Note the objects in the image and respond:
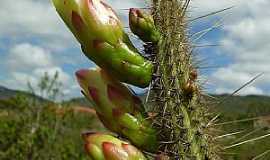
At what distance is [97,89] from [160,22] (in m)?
0.37

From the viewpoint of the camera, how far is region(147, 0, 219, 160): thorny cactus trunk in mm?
2172

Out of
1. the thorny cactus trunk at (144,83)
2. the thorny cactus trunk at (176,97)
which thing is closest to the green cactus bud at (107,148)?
the thorny cactus trunk at (144,83)

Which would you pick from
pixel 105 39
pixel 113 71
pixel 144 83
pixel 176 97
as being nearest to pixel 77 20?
pixel 105 39

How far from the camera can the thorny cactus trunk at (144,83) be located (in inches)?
85.1

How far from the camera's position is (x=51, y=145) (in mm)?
32688

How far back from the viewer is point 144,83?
2.29 m

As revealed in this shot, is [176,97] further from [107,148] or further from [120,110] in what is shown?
[107,148]

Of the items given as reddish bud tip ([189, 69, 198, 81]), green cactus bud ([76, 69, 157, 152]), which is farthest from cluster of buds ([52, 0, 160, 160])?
reddish bud tip ([189, 69, 198, 81])

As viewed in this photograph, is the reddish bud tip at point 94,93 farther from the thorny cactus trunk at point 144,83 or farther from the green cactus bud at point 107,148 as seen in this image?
the green cactus bud at point 107,148

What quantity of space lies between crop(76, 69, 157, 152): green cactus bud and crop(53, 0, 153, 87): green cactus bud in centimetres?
6

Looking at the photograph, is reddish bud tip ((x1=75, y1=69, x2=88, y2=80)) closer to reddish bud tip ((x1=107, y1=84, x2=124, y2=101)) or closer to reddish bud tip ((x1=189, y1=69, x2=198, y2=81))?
reddish bud tip ((x1=107, y1=84, x2=124, y2=101))

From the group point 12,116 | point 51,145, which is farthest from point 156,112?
point 12,116

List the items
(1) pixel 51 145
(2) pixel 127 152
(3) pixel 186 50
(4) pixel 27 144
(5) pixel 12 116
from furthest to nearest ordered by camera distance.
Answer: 1. (5) pixel 12 116
2. (1) pixel 51 145
3. (4) pixel 27 144
4. (3) pixel 186 50
5. (2) pixel 127 152

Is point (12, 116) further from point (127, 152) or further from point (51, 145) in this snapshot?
point (127, 152)
